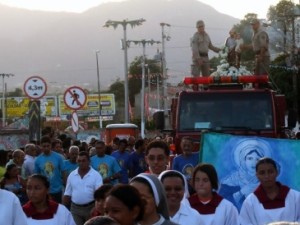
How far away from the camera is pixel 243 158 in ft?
39.9

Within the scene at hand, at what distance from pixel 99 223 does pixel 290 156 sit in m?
8.22

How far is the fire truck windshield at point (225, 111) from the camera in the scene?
1498 centimetres

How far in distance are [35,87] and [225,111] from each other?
13.8 ft

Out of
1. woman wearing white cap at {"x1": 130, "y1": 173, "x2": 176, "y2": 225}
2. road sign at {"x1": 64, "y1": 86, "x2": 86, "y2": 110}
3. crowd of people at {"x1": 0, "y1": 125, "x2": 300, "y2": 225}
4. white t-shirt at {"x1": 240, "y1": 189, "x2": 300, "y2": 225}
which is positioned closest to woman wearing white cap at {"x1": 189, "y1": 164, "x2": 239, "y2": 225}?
crowd of people at {"x1": 0, "y1": 125, "x2": 300, "y2": 225}

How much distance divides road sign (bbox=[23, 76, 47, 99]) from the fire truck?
3.22 m

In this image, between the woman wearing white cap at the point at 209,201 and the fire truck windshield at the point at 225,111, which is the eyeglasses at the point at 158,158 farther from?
the fire truck windshield at the point at 225,111

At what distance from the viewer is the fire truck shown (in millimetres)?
14922

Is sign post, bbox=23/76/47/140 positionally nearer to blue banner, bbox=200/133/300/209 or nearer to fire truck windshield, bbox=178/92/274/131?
fire truck windshield, bbox=178/92/274/131

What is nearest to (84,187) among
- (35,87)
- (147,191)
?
(35,87)

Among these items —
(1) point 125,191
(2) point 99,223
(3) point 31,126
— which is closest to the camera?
(2) point 99,223

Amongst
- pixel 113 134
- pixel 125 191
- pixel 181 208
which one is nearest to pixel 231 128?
pixel 181 208

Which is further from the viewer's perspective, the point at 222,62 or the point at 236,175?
the point at 222,62

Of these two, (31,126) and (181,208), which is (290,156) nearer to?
(181,208)

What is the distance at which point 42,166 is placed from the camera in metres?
14.4
